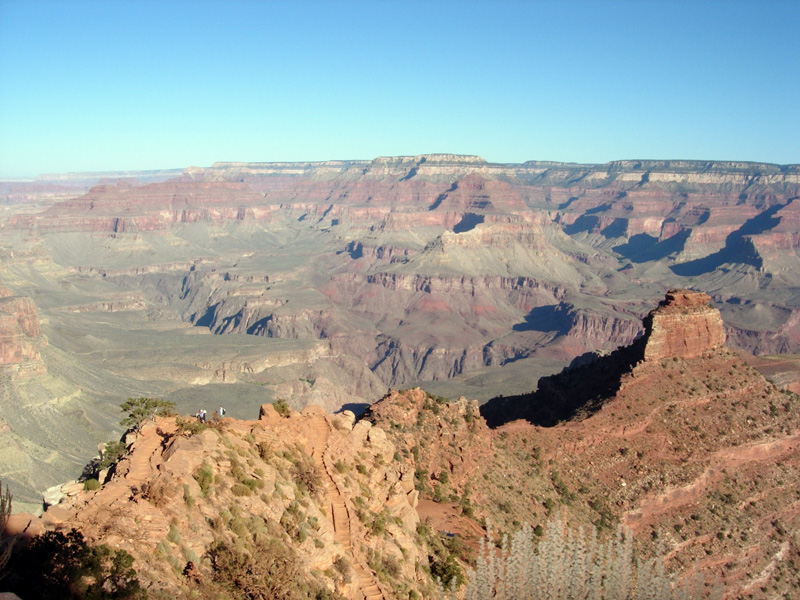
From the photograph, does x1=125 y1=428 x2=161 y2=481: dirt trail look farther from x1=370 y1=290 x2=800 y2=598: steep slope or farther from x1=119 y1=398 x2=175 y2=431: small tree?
x1=370 y1=290 x2=800 y2=598: steep slope

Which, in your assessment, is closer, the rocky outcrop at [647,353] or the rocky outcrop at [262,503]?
the rocky outcrop at [262,503]

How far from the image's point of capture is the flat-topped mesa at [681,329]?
143ft

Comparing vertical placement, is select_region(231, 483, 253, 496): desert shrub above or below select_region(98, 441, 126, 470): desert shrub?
above

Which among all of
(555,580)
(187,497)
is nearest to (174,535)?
(187,497)

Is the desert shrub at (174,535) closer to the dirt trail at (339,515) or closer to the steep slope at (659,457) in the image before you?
the dirt trail at (339,515)

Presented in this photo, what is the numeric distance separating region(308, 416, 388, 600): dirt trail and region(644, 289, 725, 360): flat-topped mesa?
94.3 ft

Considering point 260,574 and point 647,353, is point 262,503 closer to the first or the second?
point 260,574

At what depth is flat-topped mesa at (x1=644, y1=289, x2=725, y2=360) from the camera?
1713 inches

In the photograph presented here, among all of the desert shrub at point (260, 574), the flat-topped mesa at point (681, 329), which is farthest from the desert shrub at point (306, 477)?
the flat-topped mesa at point (681, 329)

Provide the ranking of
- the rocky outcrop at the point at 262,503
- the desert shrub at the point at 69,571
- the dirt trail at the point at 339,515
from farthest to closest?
the dirt trail at the point at 339,515 < the rocky outcrop at the point at 262,503 < the desert shrub at the point at 69,571

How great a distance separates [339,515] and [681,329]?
108 ft

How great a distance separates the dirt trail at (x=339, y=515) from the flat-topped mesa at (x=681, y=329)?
28756 millimetres

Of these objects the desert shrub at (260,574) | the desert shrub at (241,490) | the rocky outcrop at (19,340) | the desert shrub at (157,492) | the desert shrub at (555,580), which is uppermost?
the desert shrub at (157,492)

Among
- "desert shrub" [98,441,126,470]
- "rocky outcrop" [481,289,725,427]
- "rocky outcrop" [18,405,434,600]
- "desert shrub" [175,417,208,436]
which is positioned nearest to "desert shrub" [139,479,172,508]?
"rocky outcrop" [18,405,434,600]
